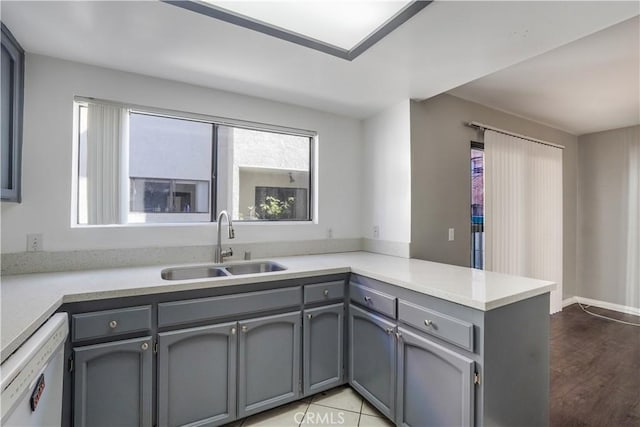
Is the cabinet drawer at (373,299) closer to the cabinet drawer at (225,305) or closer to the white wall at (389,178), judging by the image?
the cabinet drawer at (225,305)

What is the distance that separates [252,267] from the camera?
2283mm

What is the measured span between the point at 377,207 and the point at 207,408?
6.53 feet

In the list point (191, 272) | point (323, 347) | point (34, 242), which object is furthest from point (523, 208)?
point (34, 242)

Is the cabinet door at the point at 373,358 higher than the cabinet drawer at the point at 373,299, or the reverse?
the cabinet drawer at the point at 373,299

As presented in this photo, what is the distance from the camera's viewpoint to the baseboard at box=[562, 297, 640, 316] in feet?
12.1

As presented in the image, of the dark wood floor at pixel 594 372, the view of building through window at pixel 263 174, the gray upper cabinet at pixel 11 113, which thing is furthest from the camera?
the view of building through window at pixel 263 174

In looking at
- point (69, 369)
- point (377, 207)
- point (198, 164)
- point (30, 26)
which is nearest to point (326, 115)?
point (377, 207)

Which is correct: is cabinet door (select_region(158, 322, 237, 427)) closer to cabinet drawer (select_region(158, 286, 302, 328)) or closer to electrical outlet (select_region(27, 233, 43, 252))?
cabinet drawer (select_region(158, 286, 302, 328))

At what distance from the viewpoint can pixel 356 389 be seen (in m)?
2.01

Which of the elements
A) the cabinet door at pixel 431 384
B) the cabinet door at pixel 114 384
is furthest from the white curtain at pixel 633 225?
the cabinet door at pixel 114 384

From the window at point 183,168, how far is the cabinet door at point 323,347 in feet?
3.35

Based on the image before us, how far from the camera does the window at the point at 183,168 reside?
1.95m

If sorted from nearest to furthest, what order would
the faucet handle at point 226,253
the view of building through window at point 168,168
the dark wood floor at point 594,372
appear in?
the dark wood floor at point 594,372
the view of building through window at point 168,168
the faucet handle at point 226,253

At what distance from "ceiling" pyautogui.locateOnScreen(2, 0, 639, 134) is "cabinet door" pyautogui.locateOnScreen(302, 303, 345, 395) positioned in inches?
63.6
